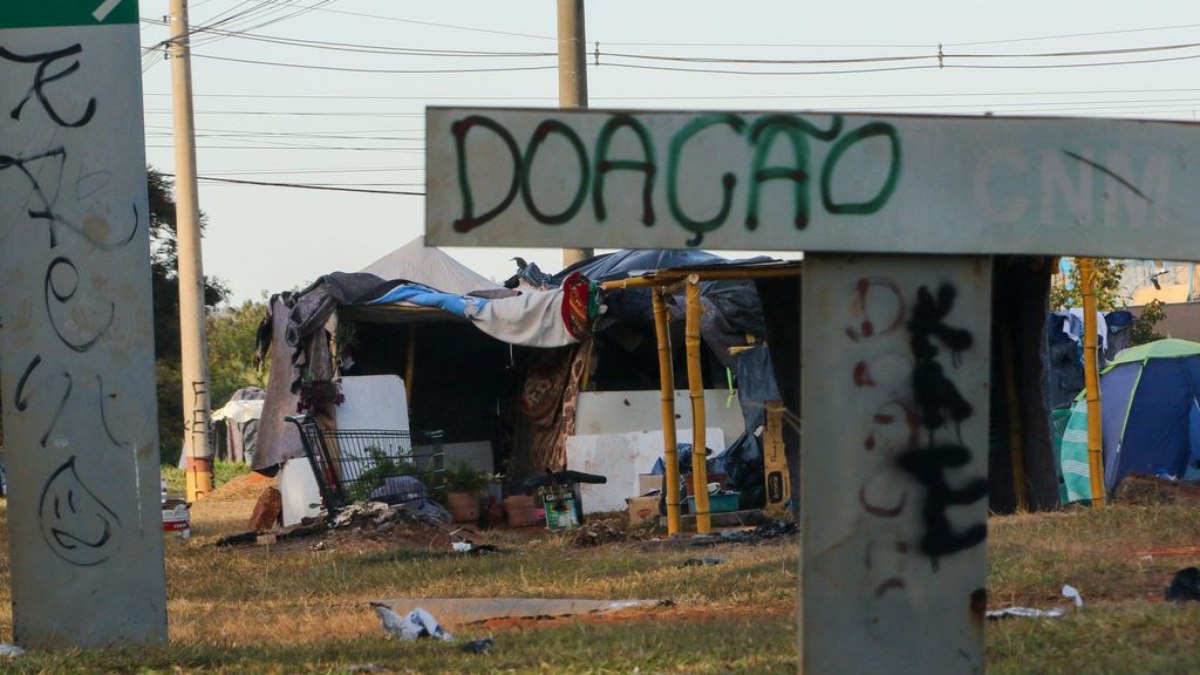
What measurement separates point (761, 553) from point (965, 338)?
7.66m

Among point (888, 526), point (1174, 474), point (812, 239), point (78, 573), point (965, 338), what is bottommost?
point (1174, 474)

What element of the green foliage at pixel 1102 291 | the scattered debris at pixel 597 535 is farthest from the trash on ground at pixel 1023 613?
the green foliage at pixel 1102 291

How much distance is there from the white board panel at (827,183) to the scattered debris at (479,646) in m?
3.07

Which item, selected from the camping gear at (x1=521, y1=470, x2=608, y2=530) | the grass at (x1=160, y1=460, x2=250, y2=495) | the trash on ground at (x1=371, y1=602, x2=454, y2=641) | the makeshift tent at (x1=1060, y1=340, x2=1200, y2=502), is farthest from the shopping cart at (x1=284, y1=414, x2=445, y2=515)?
the grass at (x1=160, y1=460, x2=250, y2=495)

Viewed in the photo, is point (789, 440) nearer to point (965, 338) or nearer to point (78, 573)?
point (78, 573)

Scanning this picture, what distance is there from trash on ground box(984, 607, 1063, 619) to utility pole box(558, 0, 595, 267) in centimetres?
1364

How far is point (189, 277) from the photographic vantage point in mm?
24750

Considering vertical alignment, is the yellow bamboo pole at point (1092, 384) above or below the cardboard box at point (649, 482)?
above

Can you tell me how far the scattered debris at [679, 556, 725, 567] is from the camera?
11211 mm

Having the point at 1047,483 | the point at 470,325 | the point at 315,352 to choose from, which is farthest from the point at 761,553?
the point at 470,325

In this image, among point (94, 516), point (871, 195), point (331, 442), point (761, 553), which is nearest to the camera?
point (871, 195)

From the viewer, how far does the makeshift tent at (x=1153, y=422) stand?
17.6 meters

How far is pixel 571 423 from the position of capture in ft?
→ 63.3

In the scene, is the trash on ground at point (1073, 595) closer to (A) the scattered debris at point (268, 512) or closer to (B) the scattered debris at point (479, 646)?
(B) the scattered debris at point (479, 646)
